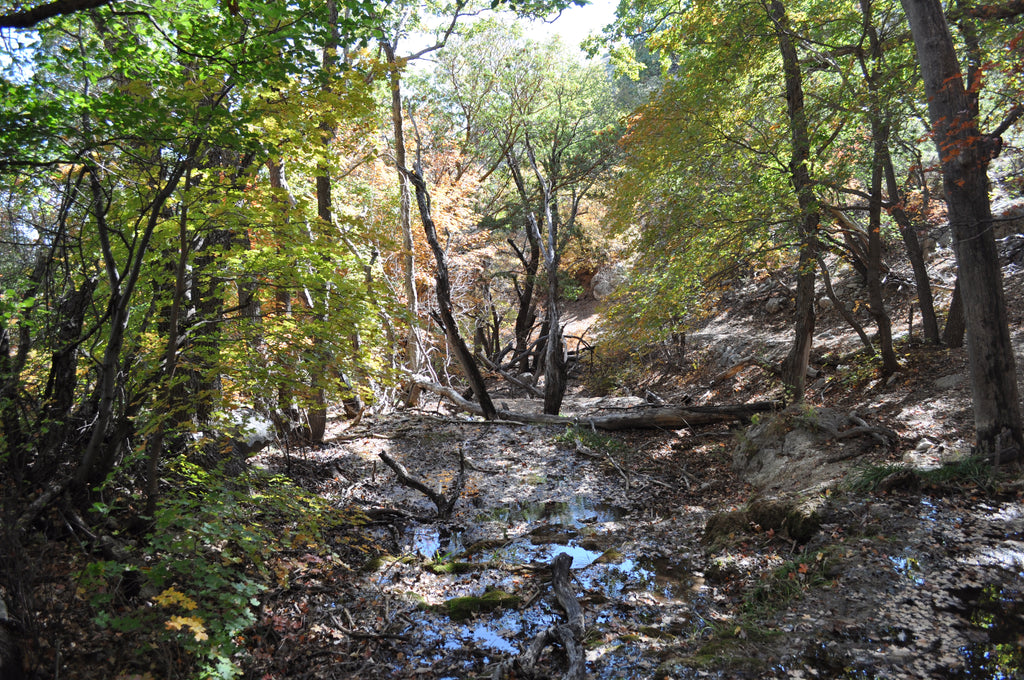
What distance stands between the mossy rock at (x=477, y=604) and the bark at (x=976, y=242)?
4928 mm

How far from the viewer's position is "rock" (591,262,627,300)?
82.6 feet

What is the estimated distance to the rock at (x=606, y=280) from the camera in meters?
25.2

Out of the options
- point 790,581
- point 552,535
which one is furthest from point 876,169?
point 552,535

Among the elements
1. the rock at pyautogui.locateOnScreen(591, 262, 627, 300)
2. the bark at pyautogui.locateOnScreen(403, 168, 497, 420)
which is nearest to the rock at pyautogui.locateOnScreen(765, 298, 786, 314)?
the bark at pyautogui.locateOnScreen(403, 168, 497, 420)

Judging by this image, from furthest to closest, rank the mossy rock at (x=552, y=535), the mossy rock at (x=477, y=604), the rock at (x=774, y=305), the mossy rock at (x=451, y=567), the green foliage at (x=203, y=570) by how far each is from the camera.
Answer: the rock at (x=774, y=305)
the mossy rock at (x=552, y=535)
the mossy rock at (x=451, y=567)
the mossy rock at (x=477, y=604)
the green foliage at (x=203, y=570)

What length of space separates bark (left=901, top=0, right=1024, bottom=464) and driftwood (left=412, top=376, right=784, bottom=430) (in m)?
4.41

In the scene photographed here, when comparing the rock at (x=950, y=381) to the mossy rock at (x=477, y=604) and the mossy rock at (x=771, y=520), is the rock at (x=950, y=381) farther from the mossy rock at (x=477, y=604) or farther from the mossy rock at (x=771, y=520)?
the mossy rock at (x=477, y=604)

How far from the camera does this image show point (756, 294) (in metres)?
17.3

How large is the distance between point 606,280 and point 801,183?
58.5 feet

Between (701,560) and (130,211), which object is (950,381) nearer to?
(701,560)

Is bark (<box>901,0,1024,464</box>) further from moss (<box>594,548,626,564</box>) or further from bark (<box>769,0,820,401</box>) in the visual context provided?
moss (<box>594,548,626,564</box>)

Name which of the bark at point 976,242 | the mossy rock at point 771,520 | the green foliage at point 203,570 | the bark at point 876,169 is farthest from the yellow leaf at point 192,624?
the bark at point 876,169

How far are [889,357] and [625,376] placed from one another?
8438mm

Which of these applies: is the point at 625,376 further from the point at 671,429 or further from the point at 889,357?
the point at 889,357
